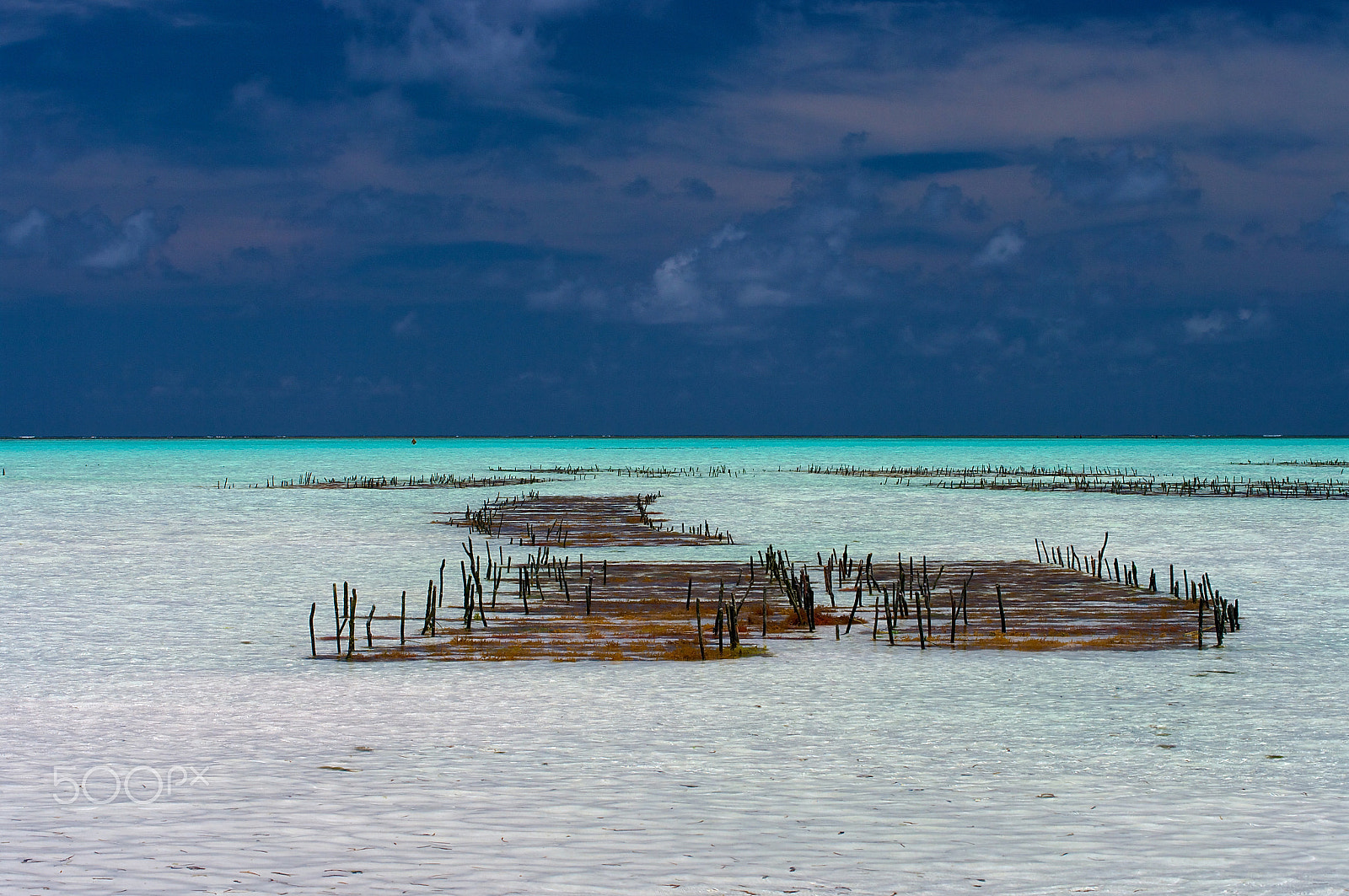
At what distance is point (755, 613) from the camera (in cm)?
2000

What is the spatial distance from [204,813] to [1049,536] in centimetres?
3203

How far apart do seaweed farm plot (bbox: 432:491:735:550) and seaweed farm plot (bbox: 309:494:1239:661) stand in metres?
6.52

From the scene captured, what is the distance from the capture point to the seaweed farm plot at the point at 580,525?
34.1 meters

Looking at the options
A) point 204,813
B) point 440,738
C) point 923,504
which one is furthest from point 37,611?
point 923,504

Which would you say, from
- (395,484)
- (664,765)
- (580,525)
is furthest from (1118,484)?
(664,765)

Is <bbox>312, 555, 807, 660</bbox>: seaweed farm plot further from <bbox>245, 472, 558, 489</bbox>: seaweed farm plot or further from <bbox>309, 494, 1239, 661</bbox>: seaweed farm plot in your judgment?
<bbox>245, 472, 558, 489</bbox>: seaweed farm plot

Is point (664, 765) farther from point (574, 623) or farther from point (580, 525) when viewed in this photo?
point (580, 525)

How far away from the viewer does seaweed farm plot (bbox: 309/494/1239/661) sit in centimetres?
1688

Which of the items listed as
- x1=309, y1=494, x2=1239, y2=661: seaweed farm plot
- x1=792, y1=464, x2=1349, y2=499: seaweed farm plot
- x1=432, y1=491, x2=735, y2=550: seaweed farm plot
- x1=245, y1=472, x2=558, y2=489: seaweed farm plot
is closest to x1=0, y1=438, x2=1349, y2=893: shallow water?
x1=309, y1=494, x2=1239, y2=661: seaweed farm plot

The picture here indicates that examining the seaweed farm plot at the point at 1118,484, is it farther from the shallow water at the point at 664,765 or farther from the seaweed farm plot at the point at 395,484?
the shallow water at the point at 664,765

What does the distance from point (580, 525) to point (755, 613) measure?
1994 centimetres

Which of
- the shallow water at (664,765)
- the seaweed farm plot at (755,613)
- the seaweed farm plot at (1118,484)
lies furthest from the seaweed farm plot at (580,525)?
the seaweed farm plot at (1118,484)

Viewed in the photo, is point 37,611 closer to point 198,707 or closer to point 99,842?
point 198,707

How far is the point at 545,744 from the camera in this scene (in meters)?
11.5
